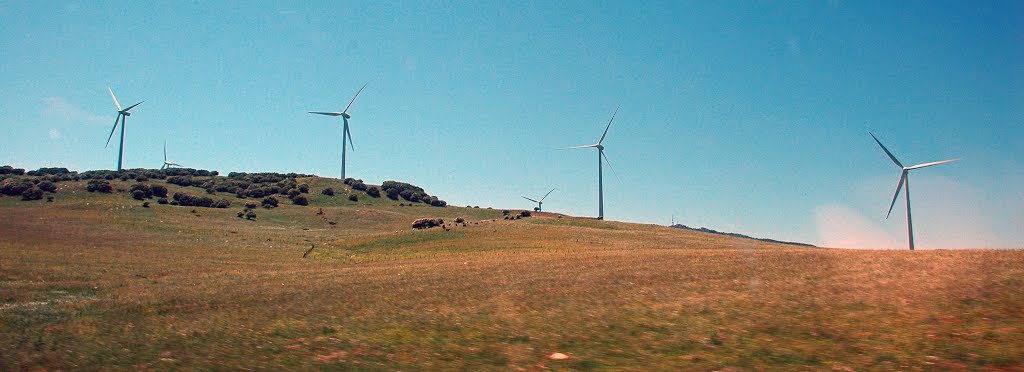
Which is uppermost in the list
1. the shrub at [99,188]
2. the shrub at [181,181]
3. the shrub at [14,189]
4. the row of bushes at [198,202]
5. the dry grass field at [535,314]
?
the shrub at [181,181]

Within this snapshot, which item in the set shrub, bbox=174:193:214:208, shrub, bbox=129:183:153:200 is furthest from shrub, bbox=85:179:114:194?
shrub, bbox=174:193:214:208

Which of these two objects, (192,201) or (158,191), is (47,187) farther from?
(192,201)

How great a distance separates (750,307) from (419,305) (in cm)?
1112

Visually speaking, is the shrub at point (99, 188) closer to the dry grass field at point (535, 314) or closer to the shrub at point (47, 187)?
the shrub at point (47, 187)

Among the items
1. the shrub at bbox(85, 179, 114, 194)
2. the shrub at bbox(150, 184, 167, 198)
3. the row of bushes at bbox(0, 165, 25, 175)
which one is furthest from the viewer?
the row of bushes at bbox(0, 165, 25, 175)

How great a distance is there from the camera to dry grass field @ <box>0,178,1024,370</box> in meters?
14.4

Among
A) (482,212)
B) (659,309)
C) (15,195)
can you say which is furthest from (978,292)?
(15,195)

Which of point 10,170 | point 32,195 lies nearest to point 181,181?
point 32,195

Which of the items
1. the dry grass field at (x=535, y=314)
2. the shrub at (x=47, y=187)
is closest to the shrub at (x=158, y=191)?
the shrub at (x=47, y=187)

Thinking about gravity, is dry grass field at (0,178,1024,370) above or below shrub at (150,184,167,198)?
below

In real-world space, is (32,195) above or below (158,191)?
below

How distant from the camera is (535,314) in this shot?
64.5 feet

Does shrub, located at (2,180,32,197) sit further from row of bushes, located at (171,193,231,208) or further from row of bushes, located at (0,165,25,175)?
row of bushes, located at (0,165,25,175)

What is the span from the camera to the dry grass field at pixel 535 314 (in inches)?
568
